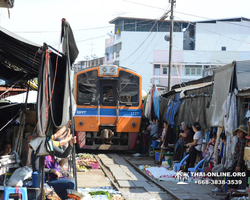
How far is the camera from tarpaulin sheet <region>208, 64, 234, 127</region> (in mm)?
8477

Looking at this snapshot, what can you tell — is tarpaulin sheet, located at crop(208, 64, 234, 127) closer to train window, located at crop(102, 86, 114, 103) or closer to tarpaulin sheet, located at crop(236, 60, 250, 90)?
tarpaulin sheet, located at crop(236, 60, 250, 90)

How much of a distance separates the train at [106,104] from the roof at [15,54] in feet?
15.2

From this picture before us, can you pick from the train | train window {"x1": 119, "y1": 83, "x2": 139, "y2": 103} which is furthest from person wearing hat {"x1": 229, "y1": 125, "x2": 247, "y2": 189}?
train window {"x1": 119, "y1": 83, "x2": 139, "y2": 103}

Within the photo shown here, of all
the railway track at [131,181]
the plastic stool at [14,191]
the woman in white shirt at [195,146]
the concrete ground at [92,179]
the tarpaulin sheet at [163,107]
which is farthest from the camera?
the tarpaulin sheet at [163,107]

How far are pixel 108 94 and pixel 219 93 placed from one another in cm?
610

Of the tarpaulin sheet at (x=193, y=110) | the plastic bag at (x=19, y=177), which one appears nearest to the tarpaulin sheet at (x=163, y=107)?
the tarpaulin sheet at (x=193, y=110)

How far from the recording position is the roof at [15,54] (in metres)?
5.57

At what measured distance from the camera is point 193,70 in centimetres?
4388

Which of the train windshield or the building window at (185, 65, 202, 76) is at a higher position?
the building window at (185, 65, 202, 76)

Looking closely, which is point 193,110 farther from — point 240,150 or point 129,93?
point 129,93

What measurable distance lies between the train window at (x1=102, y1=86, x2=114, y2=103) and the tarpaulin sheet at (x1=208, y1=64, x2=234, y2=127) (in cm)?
Result: 554

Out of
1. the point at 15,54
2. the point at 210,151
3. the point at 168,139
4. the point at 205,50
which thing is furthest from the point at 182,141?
the point at 205,50

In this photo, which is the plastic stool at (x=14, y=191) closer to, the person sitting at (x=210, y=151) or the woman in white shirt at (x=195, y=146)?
the person sitting at (x=210, y=151)

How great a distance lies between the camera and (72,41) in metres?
5.91
